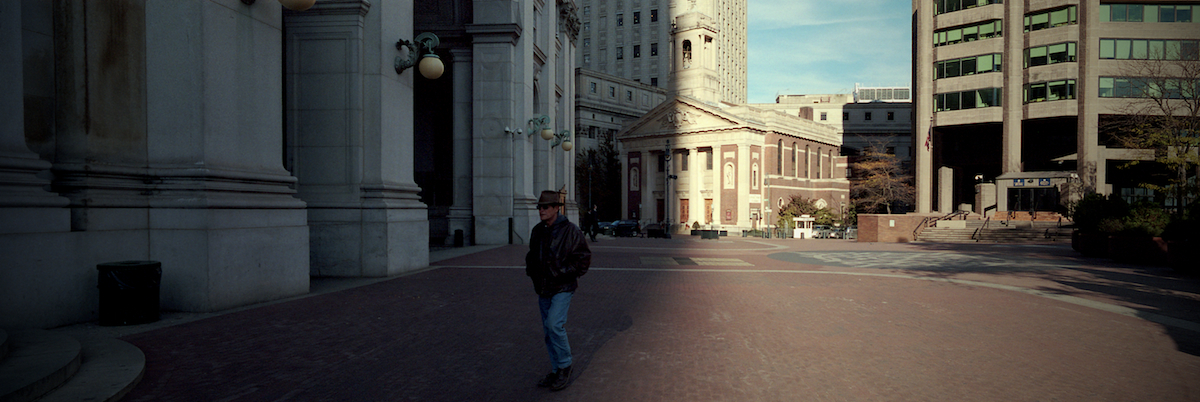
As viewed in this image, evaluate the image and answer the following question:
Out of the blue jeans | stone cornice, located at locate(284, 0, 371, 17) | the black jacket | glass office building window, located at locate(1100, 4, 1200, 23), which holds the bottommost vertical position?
the blue jeans

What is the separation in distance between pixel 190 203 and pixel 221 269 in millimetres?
950

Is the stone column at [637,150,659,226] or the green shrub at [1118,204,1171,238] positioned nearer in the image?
the green shrub at [1118,204,1171,238]

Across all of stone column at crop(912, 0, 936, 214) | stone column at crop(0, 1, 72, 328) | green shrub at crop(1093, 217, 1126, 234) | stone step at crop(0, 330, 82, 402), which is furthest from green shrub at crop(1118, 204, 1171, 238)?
stone column at crop(912, 0, 936, 214)

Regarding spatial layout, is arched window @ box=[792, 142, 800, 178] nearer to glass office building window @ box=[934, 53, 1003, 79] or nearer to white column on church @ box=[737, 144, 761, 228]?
white column on church @ box=[737, 144, 761, 228]

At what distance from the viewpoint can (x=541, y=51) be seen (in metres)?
31.1

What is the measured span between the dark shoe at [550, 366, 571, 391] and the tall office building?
311 ft

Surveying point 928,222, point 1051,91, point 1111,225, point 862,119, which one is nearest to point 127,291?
point 1111,225

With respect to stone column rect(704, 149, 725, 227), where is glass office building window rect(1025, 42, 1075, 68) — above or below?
above

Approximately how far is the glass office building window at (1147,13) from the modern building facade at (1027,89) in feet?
0.24

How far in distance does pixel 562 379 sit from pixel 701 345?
2407 millimetres

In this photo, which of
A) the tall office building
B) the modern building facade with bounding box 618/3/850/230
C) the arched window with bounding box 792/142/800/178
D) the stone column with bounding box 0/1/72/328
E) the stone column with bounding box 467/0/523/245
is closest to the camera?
the stone column with bounding box 0/1/72/328

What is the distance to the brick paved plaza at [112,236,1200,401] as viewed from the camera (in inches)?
232

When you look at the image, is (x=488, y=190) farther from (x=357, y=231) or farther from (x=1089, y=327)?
(x=1089, y=327)

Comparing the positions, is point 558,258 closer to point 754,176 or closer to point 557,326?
point 557,326
